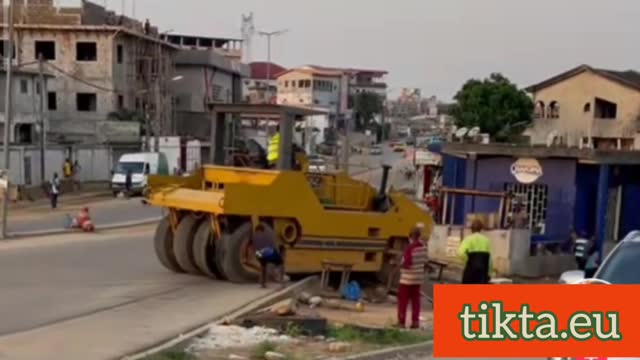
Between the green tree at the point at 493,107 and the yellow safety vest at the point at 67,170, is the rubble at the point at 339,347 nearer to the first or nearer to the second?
the yellow safety vest at the point at 67,170

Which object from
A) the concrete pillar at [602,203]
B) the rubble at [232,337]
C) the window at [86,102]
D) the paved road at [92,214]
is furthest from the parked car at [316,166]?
the window at [86,102]

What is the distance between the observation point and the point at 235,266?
813 inches

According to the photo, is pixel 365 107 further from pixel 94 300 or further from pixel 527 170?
pixel 94 300

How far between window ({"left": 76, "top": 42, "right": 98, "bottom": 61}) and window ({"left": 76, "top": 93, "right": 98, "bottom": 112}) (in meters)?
2.42

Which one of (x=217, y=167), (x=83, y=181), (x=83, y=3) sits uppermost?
(x=83, y=3)

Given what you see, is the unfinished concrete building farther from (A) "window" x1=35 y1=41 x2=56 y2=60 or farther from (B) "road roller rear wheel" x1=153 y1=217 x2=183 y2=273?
(B) "road roller rear wheel" x1=153 y1=217 x2=183 y2=273

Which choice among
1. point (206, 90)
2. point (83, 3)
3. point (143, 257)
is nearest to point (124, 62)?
point (83, 3)

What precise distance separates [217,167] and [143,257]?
5478mm

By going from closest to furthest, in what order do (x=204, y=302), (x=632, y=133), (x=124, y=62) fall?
(x=204, y=302)
(x=632, y=133)
(x=124, y=62)

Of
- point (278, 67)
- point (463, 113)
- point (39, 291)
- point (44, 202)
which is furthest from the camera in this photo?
point (278, 67)

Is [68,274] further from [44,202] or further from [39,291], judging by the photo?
[44,202]

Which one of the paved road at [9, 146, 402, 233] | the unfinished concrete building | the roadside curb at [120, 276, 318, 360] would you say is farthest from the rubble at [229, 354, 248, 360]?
the unfinished concrete building

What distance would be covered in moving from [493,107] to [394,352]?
6707cm

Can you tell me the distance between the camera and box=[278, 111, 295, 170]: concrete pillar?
21.3 meters
